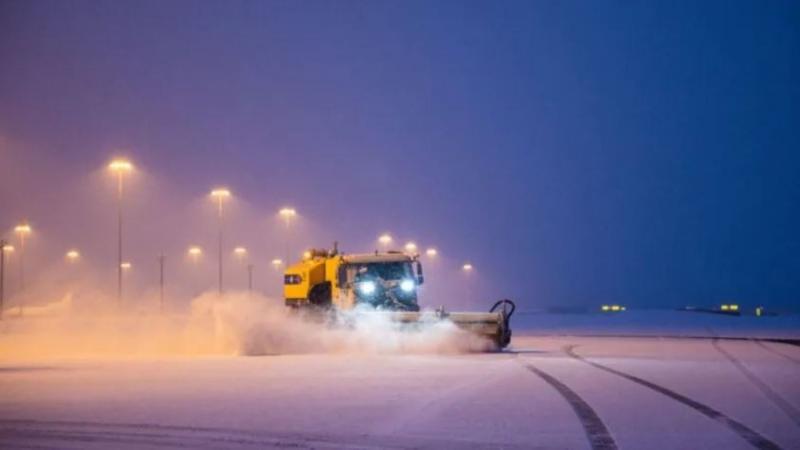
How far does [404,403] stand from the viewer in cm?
1691

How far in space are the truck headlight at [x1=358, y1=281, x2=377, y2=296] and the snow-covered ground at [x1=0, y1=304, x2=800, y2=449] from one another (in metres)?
4.05

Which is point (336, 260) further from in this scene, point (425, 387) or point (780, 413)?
point (780, 413)

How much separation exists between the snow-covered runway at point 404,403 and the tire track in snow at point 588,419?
26mm

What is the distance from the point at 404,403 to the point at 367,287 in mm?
16810

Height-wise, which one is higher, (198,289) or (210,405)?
(198,289)

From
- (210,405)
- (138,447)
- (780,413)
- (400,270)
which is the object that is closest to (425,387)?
(210,405)

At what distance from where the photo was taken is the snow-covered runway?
13023 mm

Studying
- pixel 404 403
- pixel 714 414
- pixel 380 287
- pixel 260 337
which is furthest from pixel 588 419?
pixel 260 337

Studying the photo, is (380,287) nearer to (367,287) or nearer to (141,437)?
(367,287)

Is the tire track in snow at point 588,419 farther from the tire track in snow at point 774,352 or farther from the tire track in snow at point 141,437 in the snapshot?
the tire track in snow at point 774,352

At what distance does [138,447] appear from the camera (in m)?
12.3

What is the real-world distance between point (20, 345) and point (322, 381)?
24.2m

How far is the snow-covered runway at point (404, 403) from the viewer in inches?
513

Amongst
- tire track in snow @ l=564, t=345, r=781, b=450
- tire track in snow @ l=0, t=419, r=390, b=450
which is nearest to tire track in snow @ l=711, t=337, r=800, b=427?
tire track in snow @ l=564, t=345, r=781, b=450
